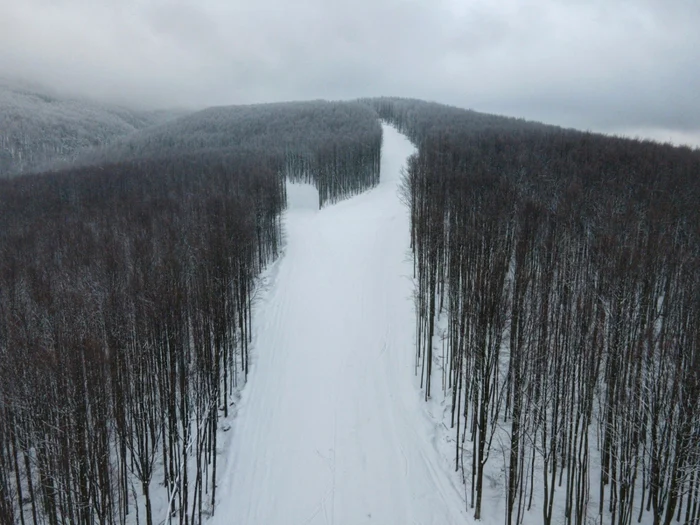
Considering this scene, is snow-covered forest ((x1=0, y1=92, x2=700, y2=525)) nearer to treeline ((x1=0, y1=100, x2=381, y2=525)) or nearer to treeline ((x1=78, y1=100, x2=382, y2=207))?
treeline ((x1=0, y1=100, x2=381, y2=525))

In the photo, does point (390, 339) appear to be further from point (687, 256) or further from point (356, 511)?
point (687, 256)

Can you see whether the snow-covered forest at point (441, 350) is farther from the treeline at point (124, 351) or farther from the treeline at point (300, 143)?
the treeline at point (300, 143)

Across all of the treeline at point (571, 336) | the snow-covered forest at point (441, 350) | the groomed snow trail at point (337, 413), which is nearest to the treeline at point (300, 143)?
the snow-covered forest at point (441, 350)

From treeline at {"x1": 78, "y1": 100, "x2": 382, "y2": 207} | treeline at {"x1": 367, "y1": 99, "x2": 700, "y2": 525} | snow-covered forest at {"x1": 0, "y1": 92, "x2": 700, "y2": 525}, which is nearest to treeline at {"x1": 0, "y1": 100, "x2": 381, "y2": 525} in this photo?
snow-covered forest at {"x1": 0, "y1": 92, "x2": 700, "y2": 525}

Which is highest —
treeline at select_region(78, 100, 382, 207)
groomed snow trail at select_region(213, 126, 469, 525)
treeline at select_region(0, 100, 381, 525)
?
treeline at select_region(78, 100, 382, 207)

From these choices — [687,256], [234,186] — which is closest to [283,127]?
[234,186]

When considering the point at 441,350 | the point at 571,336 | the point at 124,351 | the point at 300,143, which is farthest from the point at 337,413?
the point at 300,143

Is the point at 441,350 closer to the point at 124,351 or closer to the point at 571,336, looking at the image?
the point at 571,336
